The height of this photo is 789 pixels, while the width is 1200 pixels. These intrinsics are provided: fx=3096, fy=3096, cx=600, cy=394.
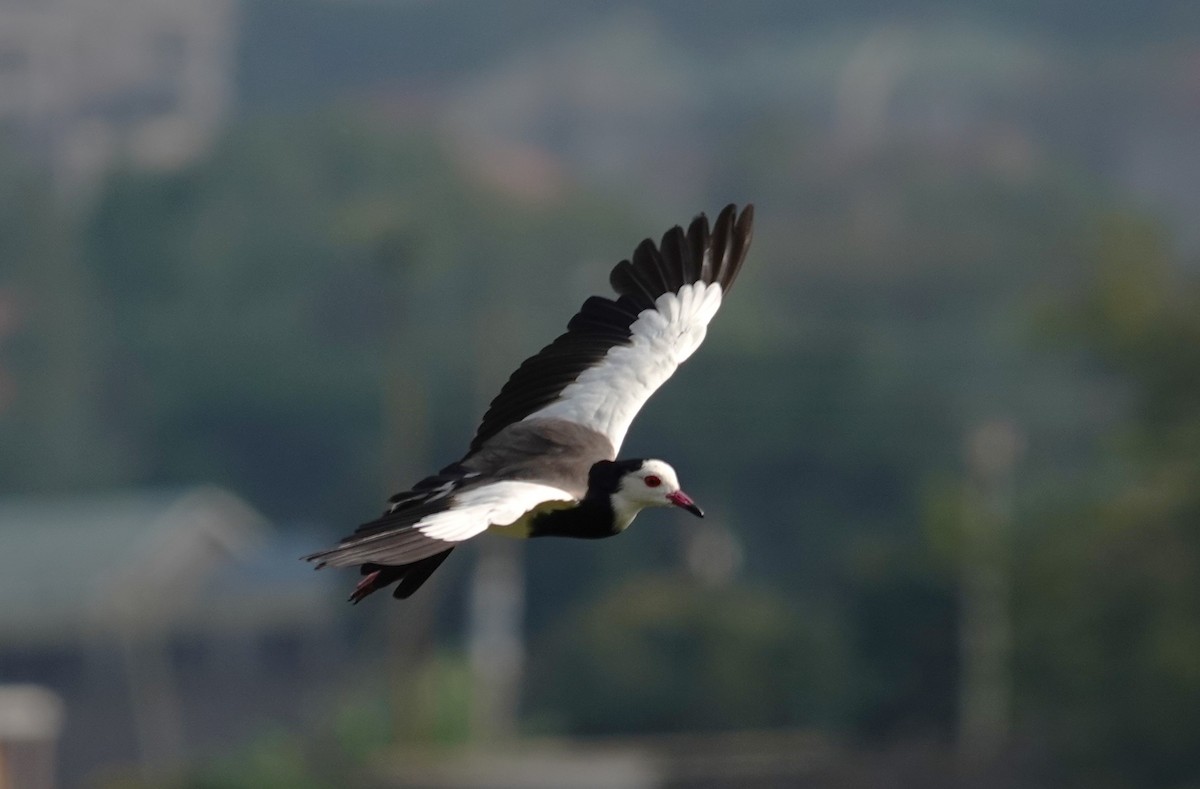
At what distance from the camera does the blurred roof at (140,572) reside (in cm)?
8100

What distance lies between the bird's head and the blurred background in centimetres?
2233

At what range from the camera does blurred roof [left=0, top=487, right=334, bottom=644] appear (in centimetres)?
8100

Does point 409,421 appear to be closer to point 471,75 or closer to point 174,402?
point 174,402

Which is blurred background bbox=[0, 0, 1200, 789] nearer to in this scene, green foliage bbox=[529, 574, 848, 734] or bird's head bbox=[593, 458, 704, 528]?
green foliage bbox=[529, 574, 848, 734]

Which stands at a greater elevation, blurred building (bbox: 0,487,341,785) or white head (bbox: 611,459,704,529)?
blurred building (bbox: 0,487,341,785)

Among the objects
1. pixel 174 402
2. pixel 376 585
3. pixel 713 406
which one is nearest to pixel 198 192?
pixel 174 402

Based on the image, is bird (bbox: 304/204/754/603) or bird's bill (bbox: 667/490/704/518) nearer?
bird (bbox: 304/204/754/603)

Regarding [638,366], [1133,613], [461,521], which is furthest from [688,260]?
[1133,613]

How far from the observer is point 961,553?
180 ft

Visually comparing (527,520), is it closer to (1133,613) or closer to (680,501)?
(680,501)

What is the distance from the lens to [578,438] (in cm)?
1362

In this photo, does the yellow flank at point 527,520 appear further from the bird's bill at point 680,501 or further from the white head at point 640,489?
the bird's bill at point 680,501

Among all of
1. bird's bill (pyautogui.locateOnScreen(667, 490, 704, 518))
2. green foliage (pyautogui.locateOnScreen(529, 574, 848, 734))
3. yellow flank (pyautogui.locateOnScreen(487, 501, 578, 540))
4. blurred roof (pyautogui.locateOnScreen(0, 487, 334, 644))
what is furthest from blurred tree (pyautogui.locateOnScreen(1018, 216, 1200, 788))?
yellow flank (pyautogui.locateOnScreen(487, 501, 578, 540))

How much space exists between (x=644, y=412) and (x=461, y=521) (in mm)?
58637
